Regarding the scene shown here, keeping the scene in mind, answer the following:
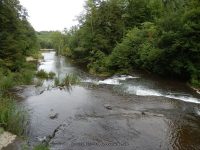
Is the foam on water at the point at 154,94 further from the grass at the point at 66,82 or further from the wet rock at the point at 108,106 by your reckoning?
the grass at the point at 66,82

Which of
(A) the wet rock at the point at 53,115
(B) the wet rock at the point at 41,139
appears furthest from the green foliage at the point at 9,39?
(B) the wet rock at the point at 41,139

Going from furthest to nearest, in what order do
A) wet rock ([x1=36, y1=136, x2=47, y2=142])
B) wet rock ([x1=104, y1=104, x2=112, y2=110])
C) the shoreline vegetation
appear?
the shoreline vegetation → wet rock ([x1=104, y1=104, x2=112, y2=110]) → wet rock ([x1=36, y1=136, x2=47, y2=142])

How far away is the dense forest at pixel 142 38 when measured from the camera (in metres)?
25.6

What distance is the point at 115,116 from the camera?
1527 centimetres

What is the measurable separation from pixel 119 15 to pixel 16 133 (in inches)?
1320

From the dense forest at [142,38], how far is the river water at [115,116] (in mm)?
3696

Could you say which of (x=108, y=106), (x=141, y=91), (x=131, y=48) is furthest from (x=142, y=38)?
(x=108, y=106)

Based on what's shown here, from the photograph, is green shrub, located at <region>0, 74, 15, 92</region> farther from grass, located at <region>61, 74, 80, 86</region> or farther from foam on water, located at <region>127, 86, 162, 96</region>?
foam on water, located at <region>127, 86, 162, 96</region>

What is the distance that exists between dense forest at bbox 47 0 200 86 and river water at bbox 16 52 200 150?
3.70 meters

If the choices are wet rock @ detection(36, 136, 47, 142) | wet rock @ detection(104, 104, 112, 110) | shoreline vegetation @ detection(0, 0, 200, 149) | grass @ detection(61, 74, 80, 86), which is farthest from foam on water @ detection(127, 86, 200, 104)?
wet rock @ detection(36, 136, 47, 142)

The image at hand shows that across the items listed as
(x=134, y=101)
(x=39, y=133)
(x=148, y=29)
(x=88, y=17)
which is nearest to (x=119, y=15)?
(x=88, y=17)

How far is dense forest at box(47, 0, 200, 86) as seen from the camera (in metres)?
25.6

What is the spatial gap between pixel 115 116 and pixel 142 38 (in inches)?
781

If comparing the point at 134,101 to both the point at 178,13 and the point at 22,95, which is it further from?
the point at 178,13
